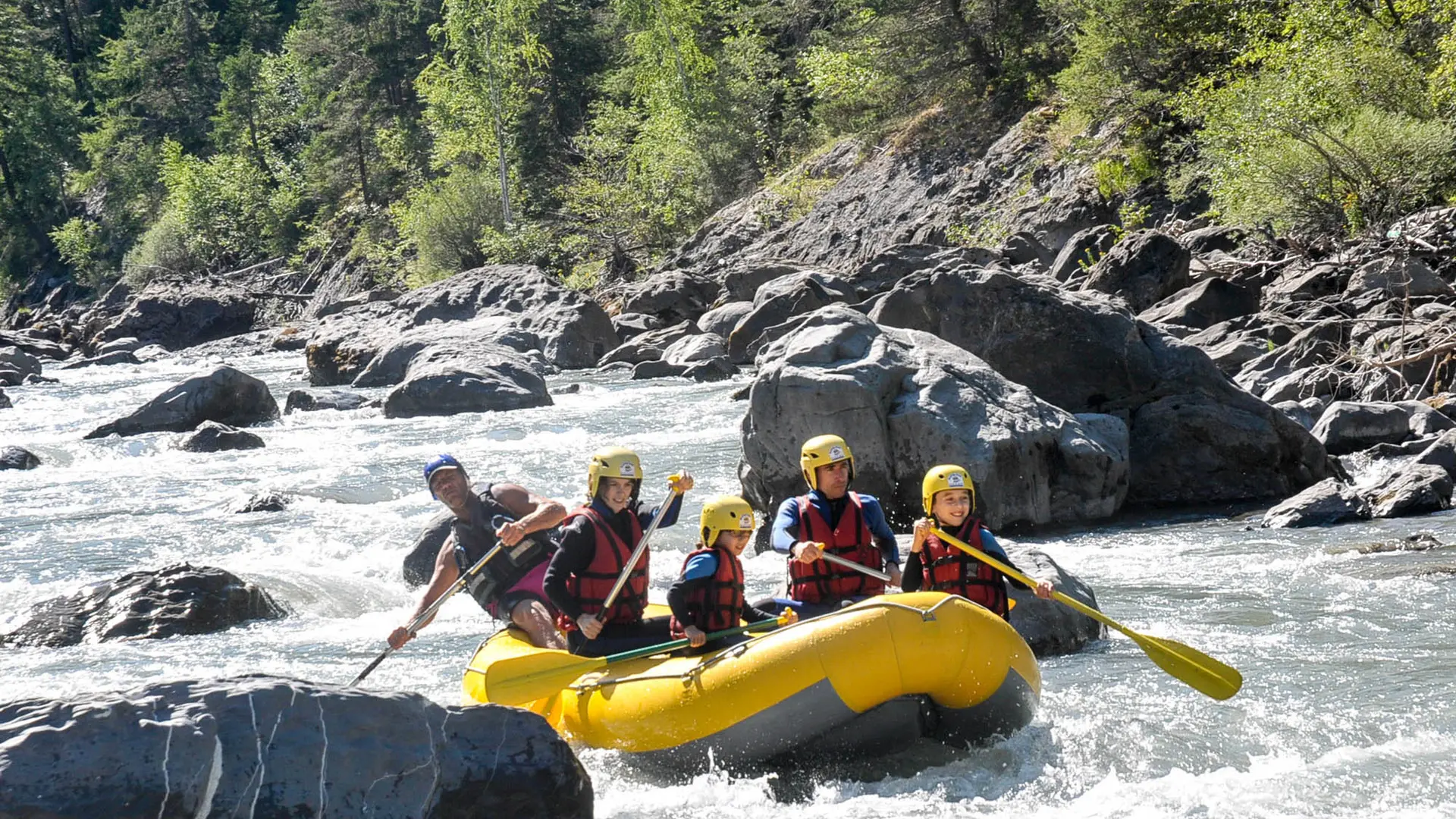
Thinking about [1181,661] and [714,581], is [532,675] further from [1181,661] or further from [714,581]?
[1181,661]

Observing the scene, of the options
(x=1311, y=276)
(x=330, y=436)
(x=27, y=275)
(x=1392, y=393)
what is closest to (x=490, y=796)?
(x=1392, y=393)

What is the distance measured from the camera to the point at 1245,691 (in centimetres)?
609

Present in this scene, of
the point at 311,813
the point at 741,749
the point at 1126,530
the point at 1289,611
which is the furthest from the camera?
the point at 1126,530

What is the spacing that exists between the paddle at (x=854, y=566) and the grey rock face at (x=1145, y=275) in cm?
1192

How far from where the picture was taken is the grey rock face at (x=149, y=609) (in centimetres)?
807

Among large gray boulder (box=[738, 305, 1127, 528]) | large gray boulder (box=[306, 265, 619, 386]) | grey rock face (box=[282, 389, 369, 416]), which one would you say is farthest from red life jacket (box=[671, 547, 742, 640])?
large gray boulder (box=[306, 265, 619, 386])

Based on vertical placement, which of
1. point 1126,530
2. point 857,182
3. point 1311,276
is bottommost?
point 1126,530

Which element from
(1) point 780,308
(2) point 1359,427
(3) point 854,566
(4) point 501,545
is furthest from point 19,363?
(3) point 854,566

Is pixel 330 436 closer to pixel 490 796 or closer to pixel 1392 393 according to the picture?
pixel 1392 393

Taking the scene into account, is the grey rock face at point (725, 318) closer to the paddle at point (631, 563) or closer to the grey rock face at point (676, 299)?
the grey rock face at point (676, 299)

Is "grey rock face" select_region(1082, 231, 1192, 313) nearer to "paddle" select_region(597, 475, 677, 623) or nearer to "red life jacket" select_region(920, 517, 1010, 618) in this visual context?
"red life jacket" select_region(920, 517, 1010, 618)

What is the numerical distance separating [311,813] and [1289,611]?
17.3 ft

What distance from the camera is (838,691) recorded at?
5.06m

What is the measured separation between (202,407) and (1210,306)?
12456 mm
